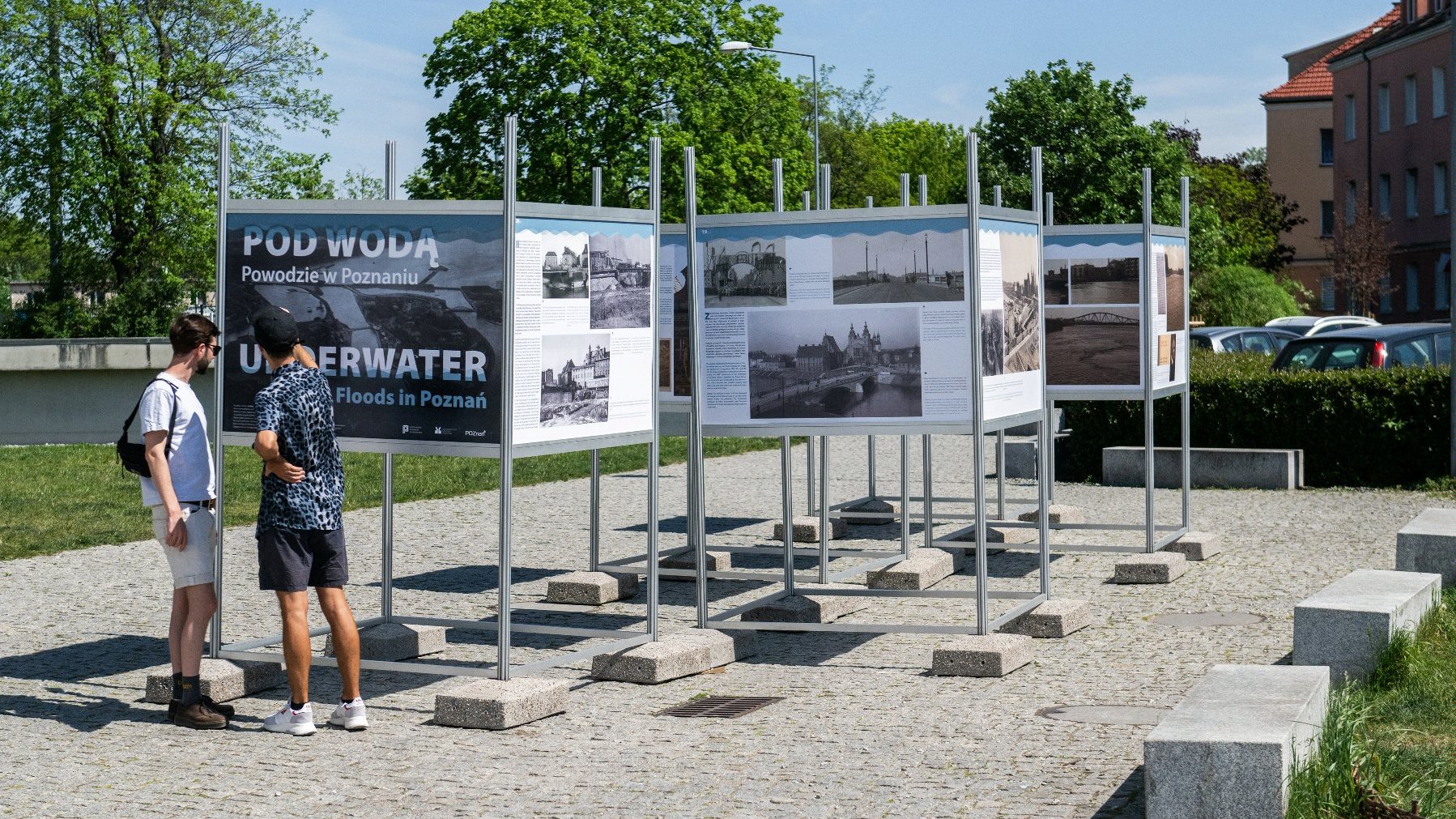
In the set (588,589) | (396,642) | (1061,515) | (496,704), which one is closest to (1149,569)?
(1061,515)

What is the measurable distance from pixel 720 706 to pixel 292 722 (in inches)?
73.0

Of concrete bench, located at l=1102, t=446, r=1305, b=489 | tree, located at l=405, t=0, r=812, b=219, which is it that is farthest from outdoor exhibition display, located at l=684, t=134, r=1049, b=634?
tree, located at l=405, t=0, r=812, b=219

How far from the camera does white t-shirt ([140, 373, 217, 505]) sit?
727cm

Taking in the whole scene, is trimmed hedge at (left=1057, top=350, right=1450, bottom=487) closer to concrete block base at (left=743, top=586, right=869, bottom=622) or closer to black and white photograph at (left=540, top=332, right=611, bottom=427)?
concrete block base at (left=743, top=586, right=869, bottom=622)

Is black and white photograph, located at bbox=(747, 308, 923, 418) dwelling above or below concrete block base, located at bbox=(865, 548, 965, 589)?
above

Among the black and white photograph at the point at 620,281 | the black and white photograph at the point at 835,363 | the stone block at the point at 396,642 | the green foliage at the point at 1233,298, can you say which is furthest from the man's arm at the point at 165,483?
the green foliage at the point at 1233,298

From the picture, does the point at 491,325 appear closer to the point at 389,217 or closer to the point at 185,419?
the point at 389,217

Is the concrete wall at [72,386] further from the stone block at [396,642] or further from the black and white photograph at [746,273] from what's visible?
the black and white photograph at [746,273]

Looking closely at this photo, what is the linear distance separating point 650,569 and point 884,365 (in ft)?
5.53

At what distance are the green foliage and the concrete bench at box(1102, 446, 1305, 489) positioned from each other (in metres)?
29.6

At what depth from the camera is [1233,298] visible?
46812 mm

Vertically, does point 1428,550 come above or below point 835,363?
below

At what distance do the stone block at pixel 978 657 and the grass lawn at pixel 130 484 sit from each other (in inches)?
325

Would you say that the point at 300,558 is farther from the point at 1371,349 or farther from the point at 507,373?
the point at 1371,349
